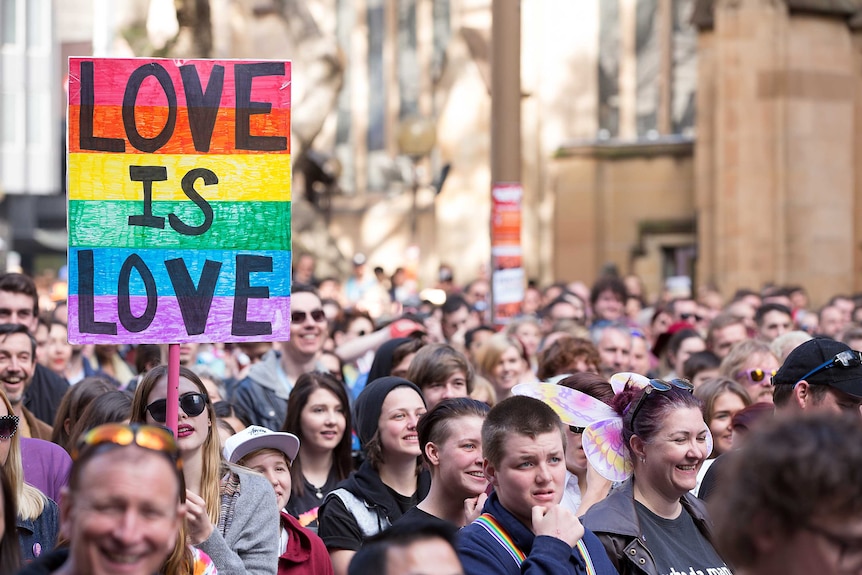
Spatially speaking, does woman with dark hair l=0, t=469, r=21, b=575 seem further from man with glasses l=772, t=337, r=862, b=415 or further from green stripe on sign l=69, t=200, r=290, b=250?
man with glasses l=772, t=337, r=862, b=415

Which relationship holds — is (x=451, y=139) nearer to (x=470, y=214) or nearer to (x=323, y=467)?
(x=470, y=214)

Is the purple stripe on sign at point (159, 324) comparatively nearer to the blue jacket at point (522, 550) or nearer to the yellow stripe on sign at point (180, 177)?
the yellow stripe on sign at point (180, 177)

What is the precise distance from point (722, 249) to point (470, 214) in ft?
33.1

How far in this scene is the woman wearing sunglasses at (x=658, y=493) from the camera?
16.6 feet

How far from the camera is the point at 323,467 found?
7.38 m

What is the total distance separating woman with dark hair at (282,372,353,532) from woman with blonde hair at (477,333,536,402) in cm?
203

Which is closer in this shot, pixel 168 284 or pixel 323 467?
pixel 168 284

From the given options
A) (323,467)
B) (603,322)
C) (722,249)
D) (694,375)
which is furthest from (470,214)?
(323,467)

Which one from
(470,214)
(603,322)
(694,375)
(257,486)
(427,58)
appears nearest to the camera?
(257,486)

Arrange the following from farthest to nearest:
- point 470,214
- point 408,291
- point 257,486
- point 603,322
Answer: point 470,214
point 408,291
point 603,322
point 257,486

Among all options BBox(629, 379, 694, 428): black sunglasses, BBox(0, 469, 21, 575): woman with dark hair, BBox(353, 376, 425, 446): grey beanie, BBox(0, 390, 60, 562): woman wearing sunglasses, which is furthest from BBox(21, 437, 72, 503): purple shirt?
BBox(629, 379, 694, 428): black sunglasses

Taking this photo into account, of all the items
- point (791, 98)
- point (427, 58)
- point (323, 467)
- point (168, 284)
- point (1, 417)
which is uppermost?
point (427, 58)

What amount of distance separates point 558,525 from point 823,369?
145 centimetres

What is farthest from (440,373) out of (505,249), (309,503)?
(505,249)
